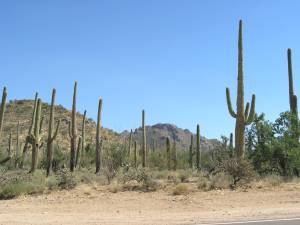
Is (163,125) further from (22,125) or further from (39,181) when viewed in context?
Result: (39,181)

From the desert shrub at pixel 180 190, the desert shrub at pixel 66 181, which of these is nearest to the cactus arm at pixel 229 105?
the desert shrub at pixel 180 190

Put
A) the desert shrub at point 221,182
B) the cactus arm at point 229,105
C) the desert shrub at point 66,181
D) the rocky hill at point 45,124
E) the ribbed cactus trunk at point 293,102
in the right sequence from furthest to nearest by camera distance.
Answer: the rocky hill at point 45,124 → the ribbed cactus trunk at point 293,102 → the cactus arm at point 229,105 → the desert shrub at point 66,181 → the desert shrub at point 221,182

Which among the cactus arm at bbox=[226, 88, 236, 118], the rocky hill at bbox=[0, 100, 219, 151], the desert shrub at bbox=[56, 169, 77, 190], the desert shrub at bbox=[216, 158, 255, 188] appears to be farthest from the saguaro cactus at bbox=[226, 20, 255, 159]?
the rocky hill at bbox=[0, 100, 219, 151]

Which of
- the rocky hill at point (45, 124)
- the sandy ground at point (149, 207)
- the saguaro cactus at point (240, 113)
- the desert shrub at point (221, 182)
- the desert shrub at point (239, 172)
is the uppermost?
the rocky hill at point (45, 124)

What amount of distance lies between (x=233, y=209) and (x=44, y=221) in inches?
235

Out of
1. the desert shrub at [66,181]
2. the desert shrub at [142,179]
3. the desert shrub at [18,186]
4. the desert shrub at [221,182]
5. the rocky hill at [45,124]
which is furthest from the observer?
the rocky hill at [45,124]

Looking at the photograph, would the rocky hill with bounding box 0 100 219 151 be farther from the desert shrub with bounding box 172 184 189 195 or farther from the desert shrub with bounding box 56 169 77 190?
the desert shrub with bounding box 172 184 189 195

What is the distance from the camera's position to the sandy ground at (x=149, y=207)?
13.3 metres

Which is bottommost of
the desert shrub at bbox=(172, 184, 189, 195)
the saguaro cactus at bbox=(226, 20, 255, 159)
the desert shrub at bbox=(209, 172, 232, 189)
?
→ the desert shrub at bbox=(172, 184, 189, 195)

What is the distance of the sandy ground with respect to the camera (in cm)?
1332

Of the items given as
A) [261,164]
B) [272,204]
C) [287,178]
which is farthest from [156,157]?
[272,204]

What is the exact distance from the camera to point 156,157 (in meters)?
48.5

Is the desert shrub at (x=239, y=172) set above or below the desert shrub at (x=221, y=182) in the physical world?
above

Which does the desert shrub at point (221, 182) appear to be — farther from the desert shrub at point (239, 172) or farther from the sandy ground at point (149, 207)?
the sandy ground at point (149, 207)
